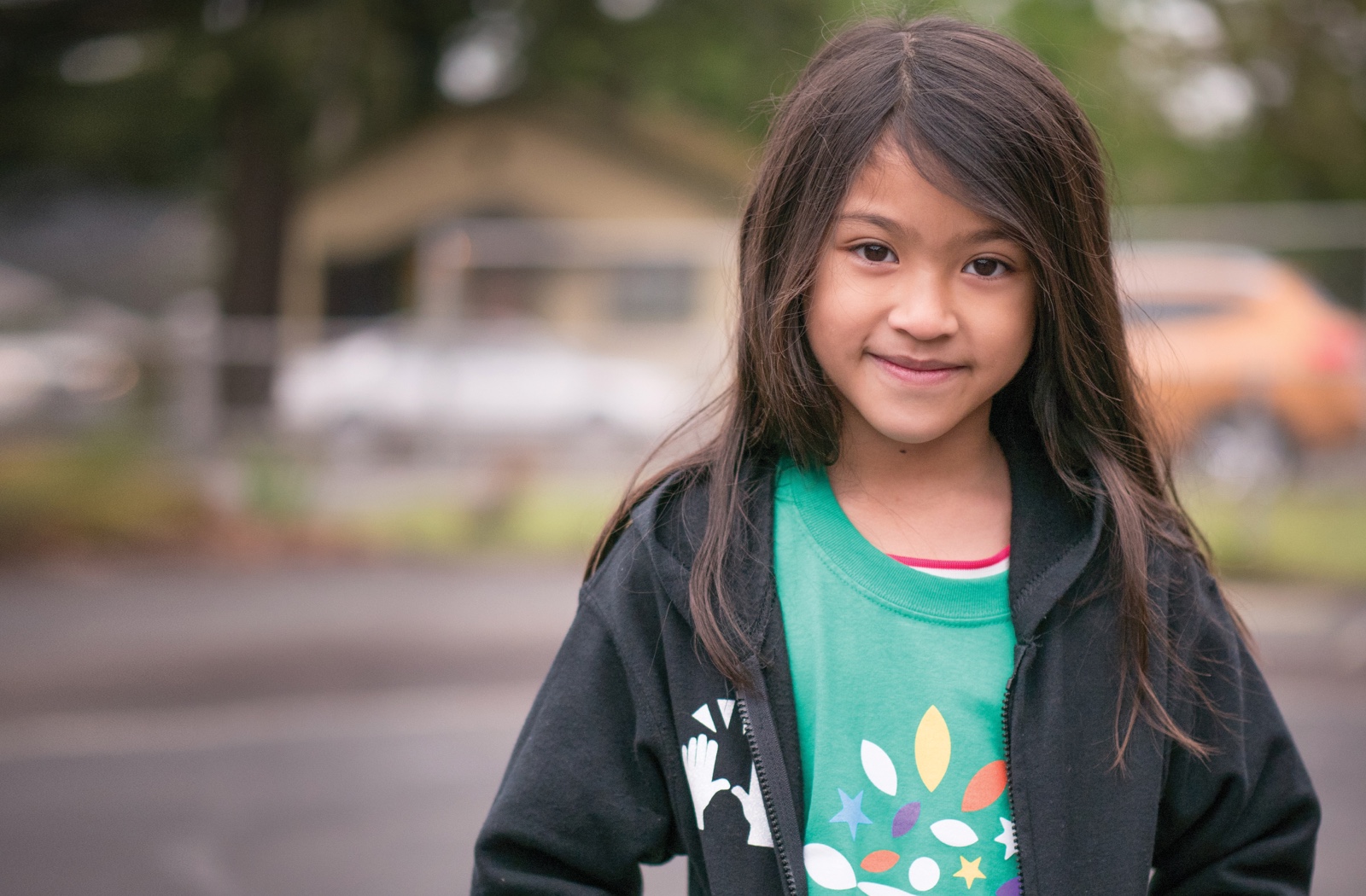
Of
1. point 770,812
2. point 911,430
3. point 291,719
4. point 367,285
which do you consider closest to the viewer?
point 770,812

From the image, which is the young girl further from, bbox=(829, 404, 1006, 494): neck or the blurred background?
the blurred background

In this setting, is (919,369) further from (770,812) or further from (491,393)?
(491,393)

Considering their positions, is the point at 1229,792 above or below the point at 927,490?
below

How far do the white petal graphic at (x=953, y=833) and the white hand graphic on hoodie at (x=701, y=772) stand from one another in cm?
23

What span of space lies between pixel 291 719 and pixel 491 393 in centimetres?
556

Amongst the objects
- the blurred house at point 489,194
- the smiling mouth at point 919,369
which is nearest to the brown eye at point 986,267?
the smiling mouth at point 919,369

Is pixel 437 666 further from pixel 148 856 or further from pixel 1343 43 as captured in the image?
pixel 1343 43

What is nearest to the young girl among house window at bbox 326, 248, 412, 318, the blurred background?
the blurred background

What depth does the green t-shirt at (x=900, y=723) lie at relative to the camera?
54.9 inches

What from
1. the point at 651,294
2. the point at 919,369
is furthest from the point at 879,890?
the point at 651,294

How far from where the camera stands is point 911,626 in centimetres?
145

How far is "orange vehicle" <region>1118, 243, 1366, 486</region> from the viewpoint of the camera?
934 cm

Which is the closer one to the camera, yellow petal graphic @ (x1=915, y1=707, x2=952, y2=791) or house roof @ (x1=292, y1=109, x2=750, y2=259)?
yellow petal graphic @ (x1=915, y1=707, x2=952, y2=791)

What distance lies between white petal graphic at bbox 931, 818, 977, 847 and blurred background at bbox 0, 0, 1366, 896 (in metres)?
0.73
